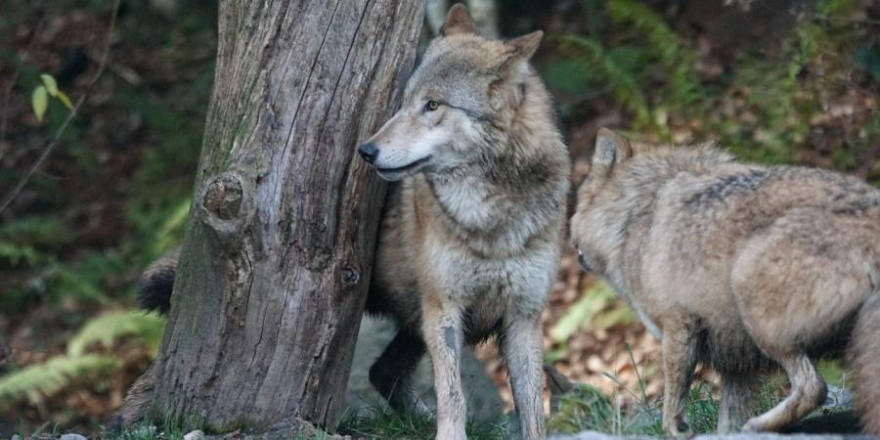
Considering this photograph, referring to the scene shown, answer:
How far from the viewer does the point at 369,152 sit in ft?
21.2

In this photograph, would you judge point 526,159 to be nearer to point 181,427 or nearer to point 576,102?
point 181,427

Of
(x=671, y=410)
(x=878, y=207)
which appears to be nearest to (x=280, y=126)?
(x=671, y=410)

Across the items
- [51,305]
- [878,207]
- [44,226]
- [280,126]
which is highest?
[280,126]

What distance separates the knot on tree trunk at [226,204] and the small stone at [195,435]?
113cm

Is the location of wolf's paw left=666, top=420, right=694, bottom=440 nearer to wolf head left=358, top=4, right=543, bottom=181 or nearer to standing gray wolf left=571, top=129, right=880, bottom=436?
standing gray wolf left=571, top=129, right=880, bottom=436

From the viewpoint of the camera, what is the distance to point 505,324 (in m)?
7.06

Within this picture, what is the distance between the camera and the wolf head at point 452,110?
6.55 metres

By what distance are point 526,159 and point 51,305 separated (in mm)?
8382

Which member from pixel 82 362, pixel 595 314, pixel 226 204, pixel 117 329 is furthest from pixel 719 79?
pixel 226 204

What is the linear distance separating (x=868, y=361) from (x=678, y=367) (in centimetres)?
108

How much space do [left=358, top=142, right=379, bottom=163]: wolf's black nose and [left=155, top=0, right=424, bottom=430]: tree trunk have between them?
45 cm

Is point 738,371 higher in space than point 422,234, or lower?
lower

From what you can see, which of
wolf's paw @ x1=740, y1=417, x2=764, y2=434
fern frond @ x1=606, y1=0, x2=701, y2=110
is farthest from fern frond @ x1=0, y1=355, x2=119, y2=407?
wolf's paw @ x1=740, y1=417, x2=764, y2=434

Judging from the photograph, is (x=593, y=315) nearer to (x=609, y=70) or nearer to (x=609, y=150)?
(x=609, y=70)
